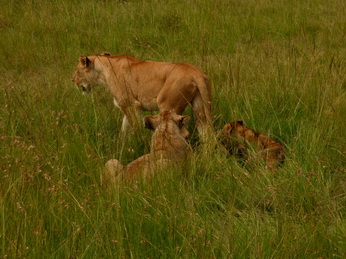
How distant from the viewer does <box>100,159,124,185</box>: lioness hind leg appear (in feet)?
12.6

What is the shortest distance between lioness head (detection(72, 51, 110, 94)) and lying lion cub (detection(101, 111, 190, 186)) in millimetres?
1767

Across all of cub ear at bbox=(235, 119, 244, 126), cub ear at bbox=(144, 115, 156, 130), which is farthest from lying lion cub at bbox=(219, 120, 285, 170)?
cub ear at bbox=(144, 115, 156, 130)

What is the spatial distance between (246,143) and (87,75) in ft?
8.17

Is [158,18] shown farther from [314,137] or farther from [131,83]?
[314,137]

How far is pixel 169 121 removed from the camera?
508 cm

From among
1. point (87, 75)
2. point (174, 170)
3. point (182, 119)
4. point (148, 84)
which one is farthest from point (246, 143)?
point (87, 75)

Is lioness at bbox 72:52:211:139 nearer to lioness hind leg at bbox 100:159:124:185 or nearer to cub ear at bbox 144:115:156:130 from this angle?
cub ear at bbox 144:115:156:130

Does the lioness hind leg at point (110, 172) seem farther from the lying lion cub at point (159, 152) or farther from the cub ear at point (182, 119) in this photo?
the cub ear at point (182, 119)

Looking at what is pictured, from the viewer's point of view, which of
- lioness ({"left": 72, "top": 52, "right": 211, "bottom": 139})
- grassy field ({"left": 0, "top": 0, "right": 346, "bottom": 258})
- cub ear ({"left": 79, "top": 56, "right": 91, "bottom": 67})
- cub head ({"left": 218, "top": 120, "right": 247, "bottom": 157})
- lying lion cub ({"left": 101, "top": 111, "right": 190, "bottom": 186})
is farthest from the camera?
cub ear ({"left": 79, "top": 56, "right": 91, "bottom": 67})

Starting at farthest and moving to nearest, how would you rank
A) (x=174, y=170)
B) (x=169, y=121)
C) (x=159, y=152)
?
(x=169, y=121)
(x=159, y=152)
(x=174, y=170)

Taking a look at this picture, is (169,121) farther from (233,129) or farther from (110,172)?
(110,172)

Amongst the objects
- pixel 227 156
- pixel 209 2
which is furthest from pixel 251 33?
pixel 227 156

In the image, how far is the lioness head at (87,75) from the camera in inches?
267

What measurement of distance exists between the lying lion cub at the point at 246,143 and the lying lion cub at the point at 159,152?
366 millimetres
